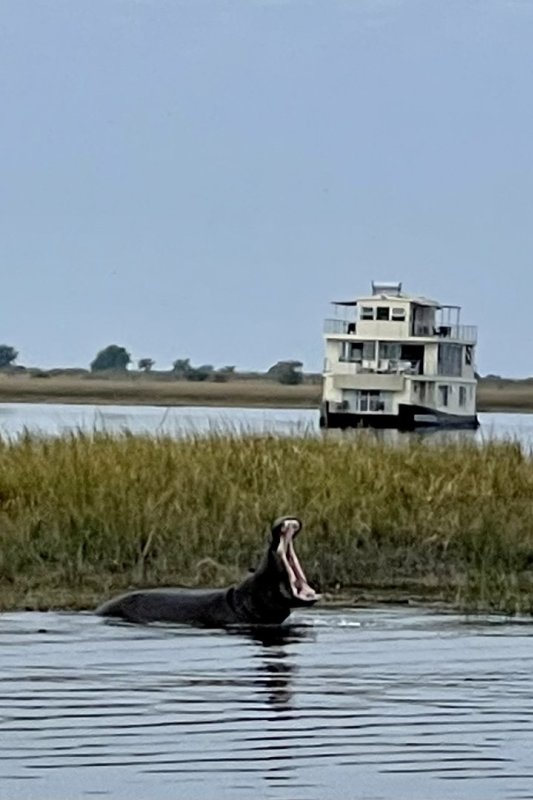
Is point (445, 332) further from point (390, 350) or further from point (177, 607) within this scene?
point (177, 607)

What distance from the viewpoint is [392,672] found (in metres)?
12.5

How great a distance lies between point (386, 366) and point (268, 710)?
237ft

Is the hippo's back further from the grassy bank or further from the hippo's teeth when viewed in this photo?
the grassy bank

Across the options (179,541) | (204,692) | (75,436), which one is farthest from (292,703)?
(75,436)

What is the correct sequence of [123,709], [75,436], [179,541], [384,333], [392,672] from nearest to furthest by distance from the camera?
[123,709] < [392,672] < [179,541] < [75,436] < [384,333]

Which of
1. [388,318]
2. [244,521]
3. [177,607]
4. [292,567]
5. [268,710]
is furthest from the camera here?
[388,318]

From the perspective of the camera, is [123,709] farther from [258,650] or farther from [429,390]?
[429,390]

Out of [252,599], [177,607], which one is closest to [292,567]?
[252,599]

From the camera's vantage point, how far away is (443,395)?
8556 centimetres

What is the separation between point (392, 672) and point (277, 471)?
8.48 metres

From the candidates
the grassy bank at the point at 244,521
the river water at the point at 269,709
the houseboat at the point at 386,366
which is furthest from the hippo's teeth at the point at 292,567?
the houseboat at the point at 386,366

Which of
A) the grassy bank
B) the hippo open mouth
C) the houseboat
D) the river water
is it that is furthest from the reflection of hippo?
the houseboat

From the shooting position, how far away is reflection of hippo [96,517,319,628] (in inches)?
582

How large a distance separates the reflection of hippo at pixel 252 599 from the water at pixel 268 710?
0.23m
